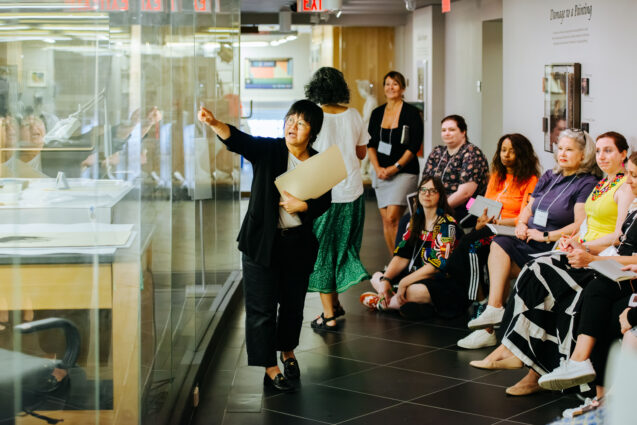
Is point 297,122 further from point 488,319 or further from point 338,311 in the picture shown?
point 338,311

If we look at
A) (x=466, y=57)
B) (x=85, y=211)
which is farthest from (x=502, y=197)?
(x=466, y=57)

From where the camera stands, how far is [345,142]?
22.2ft

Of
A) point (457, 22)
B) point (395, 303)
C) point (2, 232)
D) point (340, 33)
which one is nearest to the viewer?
point (2, 232)

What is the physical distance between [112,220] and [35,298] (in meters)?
0.52

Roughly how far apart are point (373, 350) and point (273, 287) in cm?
122

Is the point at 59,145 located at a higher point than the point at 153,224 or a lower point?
higher

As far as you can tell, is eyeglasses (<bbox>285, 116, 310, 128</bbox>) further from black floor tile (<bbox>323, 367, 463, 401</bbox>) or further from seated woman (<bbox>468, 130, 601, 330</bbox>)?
seated woman (<bbox>468, 130, 601, 330</bbox>)

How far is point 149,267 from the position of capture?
3646 millimetres

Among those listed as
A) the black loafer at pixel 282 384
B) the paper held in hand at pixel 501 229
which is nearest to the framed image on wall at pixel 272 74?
the paper held in hand at pixel 501 229

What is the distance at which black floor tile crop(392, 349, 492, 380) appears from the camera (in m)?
5.55

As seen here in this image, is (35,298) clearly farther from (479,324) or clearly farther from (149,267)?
(479,324)

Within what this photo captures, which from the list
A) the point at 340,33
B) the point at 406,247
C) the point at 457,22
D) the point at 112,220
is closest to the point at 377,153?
the point at 406,247

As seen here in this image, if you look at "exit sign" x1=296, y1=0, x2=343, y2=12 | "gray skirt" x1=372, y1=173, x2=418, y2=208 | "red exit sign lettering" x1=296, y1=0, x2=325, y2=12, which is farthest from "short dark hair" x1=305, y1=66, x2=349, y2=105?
"red exit sign lettering" x1=296, y1=0, x2=325, y2=12

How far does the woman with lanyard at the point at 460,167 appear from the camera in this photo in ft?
25.6
